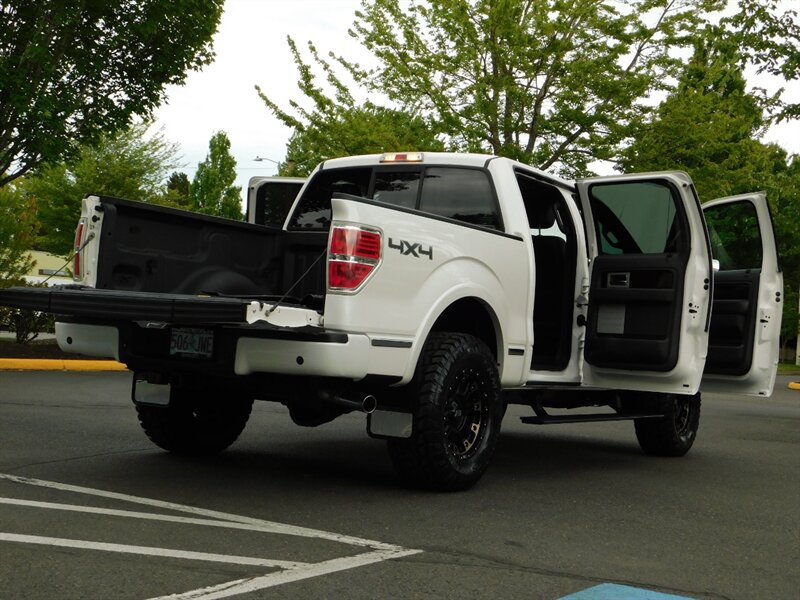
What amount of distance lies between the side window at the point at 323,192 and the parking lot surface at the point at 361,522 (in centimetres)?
176

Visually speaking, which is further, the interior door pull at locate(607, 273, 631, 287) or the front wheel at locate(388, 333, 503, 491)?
the interior door pull at locate(607, 273, 631, 287)

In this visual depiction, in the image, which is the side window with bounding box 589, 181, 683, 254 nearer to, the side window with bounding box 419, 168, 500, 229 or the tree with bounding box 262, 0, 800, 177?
the side window with bounding box 419, 168, 500, 229

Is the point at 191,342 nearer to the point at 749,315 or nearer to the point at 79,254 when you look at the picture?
the point at 79,254

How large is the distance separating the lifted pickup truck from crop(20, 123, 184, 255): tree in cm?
2857

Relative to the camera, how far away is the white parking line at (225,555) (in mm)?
3844

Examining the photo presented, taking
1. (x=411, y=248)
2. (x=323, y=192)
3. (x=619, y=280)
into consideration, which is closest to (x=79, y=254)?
(x=411, y=248)

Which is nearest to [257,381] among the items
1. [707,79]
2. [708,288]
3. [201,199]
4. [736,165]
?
[708,288]

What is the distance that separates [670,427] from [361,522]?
4.34 m

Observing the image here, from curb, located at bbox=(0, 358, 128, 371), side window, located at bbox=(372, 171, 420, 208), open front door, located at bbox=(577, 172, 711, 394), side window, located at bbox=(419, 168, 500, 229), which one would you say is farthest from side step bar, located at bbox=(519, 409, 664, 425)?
curb, located at bbox=(0, 358, 128, 371)

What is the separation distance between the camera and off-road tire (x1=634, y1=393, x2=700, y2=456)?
339 inches

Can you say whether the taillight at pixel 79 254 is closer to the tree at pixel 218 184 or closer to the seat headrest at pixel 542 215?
the seat headrest at pixel 542 215

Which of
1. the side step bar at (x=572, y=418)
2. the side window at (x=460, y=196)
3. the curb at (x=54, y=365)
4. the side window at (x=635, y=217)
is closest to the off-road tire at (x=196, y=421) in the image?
the side window at (x=460, y=196)

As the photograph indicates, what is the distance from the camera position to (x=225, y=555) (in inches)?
167

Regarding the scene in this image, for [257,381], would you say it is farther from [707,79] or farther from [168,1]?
[707,79]
